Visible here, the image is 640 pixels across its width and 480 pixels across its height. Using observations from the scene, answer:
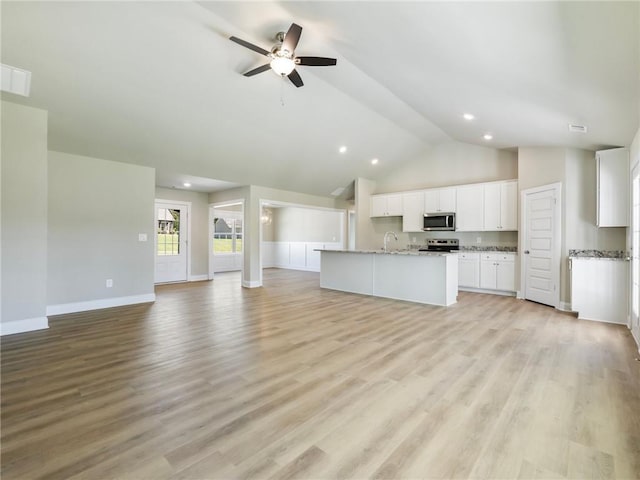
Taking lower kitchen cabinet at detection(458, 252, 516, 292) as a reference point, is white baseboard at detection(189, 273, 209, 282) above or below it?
below

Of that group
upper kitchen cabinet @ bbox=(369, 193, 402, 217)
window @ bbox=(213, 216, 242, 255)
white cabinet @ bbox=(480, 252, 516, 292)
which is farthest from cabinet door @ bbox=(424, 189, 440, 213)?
window @ bbox=(213, 216, 242, 255)

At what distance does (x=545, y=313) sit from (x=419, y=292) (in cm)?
190

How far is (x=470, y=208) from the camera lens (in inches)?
267

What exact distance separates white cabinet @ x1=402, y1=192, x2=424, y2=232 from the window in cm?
568

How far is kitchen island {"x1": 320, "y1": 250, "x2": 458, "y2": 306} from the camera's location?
513 centimetres

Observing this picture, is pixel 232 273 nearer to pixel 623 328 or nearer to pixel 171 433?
pixel 171 433

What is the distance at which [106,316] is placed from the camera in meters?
4.59

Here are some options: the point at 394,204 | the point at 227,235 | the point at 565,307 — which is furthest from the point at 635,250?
the point at 227,235

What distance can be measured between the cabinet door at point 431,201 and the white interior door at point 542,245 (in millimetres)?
1878

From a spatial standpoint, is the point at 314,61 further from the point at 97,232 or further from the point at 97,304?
the point at 97,304

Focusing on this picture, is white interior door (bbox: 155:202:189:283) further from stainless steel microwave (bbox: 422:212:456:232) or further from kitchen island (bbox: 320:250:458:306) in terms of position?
stainless steel microwave (bbox: 422:212:456:232)

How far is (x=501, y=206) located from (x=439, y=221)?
4.25ft

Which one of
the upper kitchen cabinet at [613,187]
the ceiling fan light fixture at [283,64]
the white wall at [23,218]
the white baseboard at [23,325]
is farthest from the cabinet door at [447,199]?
the white baseboard at [23,325]

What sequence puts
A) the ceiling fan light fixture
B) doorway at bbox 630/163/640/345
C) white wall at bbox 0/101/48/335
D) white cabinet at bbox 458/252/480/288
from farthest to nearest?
white cabinet at bbox 458/252/480/288 → white wall at bbox 0/101/48/335 → doorway at bbox 630/163/640/345 → the ceiling fan light fixture
